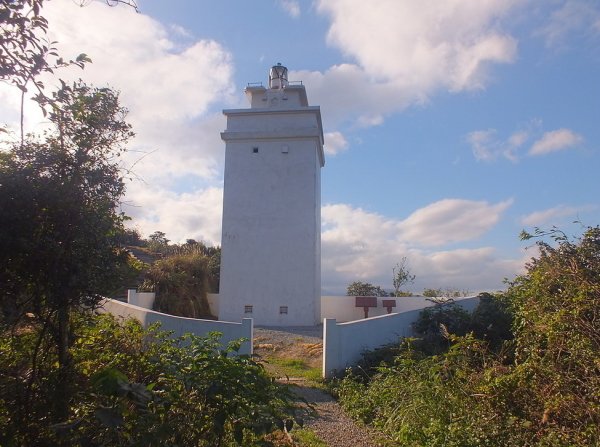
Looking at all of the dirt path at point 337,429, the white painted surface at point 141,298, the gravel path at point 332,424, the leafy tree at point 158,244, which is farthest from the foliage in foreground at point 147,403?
the leafy tree at point 158,244

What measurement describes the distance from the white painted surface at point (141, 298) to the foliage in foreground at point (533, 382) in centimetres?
952

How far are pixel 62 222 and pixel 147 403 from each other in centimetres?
148

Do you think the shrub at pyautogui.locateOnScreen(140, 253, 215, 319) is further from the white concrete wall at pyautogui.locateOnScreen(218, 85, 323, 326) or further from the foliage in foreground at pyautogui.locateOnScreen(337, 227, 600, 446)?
the foliage in foreground at pyautogui.locateOnScreen(337, 227, 600, 446)

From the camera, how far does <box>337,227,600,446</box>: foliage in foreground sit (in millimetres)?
4727

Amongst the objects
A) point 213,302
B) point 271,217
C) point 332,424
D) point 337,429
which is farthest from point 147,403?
point 213,302

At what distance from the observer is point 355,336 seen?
10.2m

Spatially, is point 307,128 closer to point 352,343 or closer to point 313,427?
point 352,343

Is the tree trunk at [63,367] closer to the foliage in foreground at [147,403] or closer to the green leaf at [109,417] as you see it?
the foliage in foreground at [147,403]

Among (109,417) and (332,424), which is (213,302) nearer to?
(332,424)

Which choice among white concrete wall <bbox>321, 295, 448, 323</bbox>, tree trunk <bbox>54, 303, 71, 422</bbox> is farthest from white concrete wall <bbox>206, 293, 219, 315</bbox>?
tree trunk <bbox>54, 303, 71, 422</bbox>

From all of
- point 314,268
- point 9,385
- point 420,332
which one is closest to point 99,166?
point 9,385

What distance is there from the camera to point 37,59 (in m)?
3.74

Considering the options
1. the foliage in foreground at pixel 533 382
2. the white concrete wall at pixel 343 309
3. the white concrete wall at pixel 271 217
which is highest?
the white concrete wall at pixel 271 217

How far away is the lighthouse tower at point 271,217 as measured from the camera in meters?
16.5
